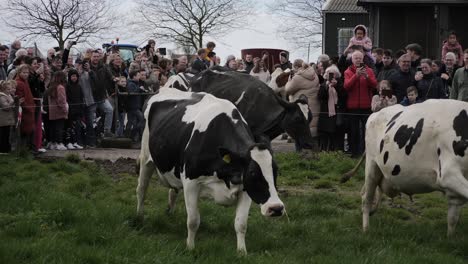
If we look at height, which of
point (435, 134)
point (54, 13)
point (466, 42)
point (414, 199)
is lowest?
point (414, 199)

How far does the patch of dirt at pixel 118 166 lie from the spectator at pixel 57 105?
1.79 m

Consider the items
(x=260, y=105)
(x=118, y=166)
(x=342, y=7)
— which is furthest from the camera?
(x=342, y=7)

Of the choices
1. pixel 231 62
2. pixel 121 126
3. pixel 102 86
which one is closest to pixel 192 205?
pixel 102 86

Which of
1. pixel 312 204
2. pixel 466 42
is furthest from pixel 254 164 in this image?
pixel 466 42

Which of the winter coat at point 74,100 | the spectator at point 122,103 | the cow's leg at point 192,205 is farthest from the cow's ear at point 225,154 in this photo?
the spectator at point 122,103

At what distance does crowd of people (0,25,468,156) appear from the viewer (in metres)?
14.1

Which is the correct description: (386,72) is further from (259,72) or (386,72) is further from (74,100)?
(74,100)

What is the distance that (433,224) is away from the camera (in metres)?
9.38

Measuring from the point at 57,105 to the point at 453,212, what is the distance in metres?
9.40

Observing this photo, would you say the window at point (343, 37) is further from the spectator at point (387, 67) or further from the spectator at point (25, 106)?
the spectator at point (25, 106)

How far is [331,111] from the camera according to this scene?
49.4 feet

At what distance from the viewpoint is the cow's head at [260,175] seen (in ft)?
23.2

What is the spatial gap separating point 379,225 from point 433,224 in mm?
757

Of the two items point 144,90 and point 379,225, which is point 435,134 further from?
point 144,90
